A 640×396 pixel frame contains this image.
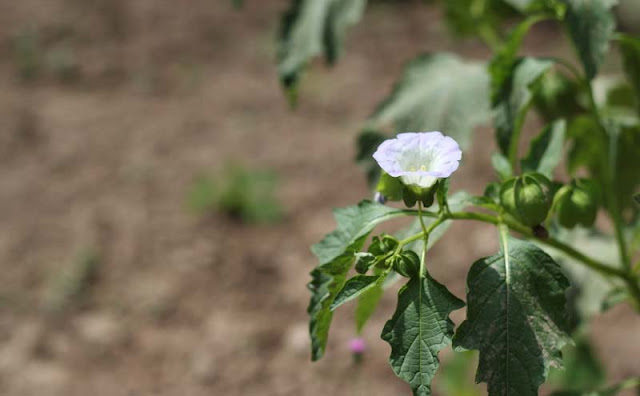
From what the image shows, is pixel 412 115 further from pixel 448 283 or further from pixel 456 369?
pixel 448 283

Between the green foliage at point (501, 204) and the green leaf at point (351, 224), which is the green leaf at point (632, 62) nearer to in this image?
the green foliage at point (501, 204)

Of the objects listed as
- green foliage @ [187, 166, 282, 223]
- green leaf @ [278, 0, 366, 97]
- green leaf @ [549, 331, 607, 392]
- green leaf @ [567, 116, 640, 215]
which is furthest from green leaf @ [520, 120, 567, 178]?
green foliage @ [187, 166, 282, 223]

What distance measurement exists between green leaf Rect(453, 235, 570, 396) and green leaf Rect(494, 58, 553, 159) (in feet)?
1.18

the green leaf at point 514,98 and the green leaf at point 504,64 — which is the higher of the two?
the green leaf at point 504,64

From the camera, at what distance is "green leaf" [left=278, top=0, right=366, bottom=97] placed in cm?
181

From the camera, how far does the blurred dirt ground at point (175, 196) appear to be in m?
2.57

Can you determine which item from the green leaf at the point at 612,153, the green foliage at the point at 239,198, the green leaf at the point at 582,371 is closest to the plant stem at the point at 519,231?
the green leaf at the point at 612,153

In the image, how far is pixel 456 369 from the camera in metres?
2.33

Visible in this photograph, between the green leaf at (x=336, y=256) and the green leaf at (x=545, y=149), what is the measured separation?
0.30 metres

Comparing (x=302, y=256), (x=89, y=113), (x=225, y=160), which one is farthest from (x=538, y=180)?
(x=89, y=113)

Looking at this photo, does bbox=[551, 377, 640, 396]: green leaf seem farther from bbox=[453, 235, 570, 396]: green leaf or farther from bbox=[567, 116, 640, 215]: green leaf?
bbox=[453, 235, 570, 396]: green leaf

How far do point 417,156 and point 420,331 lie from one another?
9.6 inches

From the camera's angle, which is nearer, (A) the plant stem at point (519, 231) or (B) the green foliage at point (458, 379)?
(A) the plant stem at point (519, 231)

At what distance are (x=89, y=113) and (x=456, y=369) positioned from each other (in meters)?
2.32
